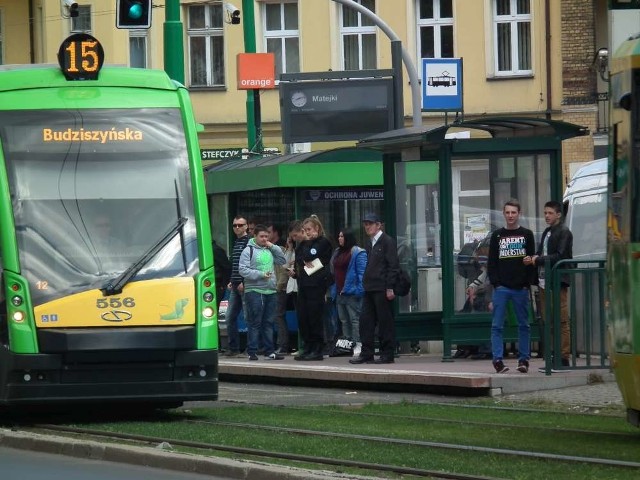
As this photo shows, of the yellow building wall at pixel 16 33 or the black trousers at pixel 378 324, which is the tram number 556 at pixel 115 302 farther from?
the yellow building wall at pixel 16 33

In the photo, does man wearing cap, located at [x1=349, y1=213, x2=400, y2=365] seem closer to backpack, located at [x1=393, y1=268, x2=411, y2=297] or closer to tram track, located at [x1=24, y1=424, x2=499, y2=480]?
backpack, located at [x1=393, y1=268, x2=411, y2=297]

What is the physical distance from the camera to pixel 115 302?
14.9m

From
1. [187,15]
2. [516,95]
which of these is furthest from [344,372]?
[187,15]

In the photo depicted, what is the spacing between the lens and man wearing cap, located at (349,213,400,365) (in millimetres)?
20641

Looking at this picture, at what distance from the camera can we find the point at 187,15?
140ft

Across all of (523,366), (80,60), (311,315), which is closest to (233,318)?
(311,315)

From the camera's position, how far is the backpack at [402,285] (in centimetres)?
2070

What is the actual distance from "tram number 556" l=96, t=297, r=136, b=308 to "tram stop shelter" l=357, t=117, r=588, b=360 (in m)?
5.96

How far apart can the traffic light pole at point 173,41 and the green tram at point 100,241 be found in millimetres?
6811

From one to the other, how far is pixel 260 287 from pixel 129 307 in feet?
25.6

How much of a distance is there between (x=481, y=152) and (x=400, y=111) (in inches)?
165

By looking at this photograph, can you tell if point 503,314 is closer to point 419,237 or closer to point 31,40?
point 419,237

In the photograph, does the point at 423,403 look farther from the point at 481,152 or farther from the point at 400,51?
the point at 400,51

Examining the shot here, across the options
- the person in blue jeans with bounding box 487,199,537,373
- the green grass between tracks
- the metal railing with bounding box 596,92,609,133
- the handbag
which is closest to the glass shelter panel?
the handbag
